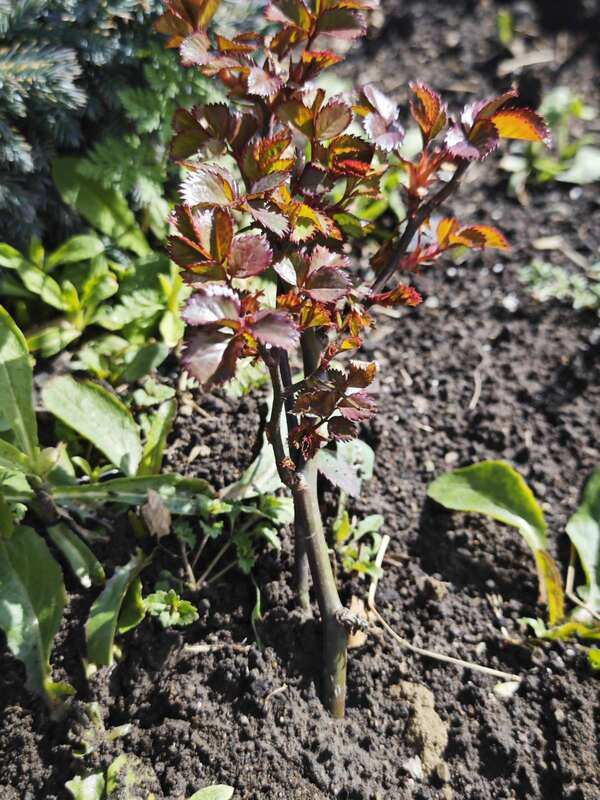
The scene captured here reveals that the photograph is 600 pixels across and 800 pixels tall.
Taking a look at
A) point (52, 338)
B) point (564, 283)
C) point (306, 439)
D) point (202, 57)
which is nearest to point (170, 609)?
point (306, 439)

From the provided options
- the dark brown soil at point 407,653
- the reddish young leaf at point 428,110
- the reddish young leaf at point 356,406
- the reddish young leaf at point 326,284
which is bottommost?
the dark brown soil at point 407,653

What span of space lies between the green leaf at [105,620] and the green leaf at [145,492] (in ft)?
0.64

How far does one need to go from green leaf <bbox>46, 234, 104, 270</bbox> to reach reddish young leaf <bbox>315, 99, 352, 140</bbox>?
1.05 metres

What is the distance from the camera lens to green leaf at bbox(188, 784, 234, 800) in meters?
A: 1.59

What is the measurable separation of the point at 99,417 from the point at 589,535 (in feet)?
4.41

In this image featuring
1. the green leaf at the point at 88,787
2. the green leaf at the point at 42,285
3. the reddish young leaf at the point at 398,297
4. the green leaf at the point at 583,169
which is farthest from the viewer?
the green leaf at the point at 583,169

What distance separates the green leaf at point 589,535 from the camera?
1.97 m

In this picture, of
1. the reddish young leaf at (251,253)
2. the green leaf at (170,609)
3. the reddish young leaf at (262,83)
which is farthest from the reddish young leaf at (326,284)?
the green leaf at (170,609)

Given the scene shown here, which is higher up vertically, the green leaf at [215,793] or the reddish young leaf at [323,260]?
the reddish young leaf at [323,260]

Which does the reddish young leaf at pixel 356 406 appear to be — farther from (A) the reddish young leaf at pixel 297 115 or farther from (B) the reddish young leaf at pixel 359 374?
(A) the reddish young leaf at pixel 297 115

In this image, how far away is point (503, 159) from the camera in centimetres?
316

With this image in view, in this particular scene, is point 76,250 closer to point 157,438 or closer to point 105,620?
point 157,438

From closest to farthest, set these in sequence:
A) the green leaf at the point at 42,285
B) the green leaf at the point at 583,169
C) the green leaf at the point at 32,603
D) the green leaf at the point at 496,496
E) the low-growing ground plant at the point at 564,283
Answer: the green leaf at the point at 32,603
the green leaf at the point at 496,496
the green leaf at the point at 42,285
the low-growing ground plant at the point at 564,283
the green leaf at the point at 583,169

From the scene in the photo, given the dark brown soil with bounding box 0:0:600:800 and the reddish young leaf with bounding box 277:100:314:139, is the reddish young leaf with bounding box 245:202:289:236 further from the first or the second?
the dark brown soil with bounding box 0:0:600:800
